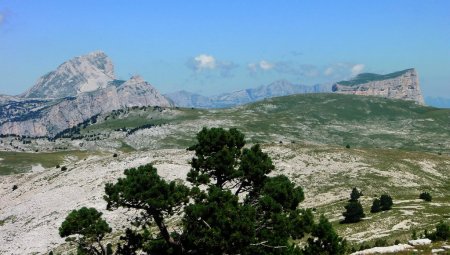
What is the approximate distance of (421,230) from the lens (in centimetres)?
5816

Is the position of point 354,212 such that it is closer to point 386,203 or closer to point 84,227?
point 386,203

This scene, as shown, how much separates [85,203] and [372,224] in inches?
2415

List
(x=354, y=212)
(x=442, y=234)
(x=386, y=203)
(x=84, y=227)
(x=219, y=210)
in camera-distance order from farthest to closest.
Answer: (x=386, y=203)
(x=354, y=212)
(x=442, y=234)
(x=84, y=227)
(x=219, y=210)

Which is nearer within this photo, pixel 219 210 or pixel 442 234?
pixel 219 210

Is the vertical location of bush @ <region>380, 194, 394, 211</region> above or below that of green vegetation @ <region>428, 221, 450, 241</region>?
below

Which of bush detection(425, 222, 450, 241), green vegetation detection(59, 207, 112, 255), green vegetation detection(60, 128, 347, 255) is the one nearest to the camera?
green vegetation detection(60, 128, 347, 255)

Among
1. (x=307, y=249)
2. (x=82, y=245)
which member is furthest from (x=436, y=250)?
(x=82, y=245)

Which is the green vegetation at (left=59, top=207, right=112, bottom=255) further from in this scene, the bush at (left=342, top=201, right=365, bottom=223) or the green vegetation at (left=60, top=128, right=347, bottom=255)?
the bush at (left=342, top=201, right=365, bottom=223)

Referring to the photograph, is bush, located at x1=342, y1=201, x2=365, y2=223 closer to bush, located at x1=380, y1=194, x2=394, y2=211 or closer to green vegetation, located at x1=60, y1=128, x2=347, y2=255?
bush, located at x1=380, y1=194, x2=394, y2=211

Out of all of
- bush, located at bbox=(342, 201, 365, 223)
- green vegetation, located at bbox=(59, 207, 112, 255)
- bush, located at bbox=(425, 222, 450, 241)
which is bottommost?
bush, located at bbox=(342, 201, 365, 223)

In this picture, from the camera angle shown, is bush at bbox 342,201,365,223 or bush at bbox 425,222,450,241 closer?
bush at bbox 425,222,450,241

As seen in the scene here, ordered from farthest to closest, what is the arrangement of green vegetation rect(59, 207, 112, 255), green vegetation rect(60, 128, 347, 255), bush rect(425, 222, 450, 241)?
bush rect(425, 222, 450, 241), green vegetation rect(59, 207, 112, 255), green vegetation rect(60, 128, 347, 255)

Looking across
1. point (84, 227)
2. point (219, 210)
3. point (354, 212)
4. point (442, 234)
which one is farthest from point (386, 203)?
point (84, 227)

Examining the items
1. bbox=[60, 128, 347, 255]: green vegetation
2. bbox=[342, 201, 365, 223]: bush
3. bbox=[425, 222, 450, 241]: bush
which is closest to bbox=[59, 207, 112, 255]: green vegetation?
bbox=[60, 128, 347, 255]: green vegetation
